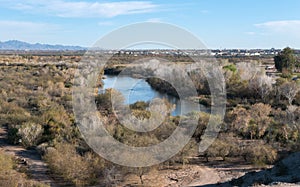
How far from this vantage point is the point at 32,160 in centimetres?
1953

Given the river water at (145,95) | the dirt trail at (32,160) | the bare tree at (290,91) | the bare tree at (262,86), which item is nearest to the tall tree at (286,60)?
the bare tree at (262,86)

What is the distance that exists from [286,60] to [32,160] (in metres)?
45.5

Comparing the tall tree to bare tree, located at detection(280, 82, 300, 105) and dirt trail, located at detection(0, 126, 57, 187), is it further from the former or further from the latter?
dirt trail, located at detection(0, 126, 57, 187)

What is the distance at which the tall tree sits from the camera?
54594 millimetres

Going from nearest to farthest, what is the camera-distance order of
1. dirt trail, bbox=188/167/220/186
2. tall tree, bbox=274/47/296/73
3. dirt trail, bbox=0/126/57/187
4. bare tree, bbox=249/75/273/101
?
dirt trail, bbox=188/167/220/186 → dirt trail, bbox=0/126/57/187 → bare tree, bbox=249/75/273/101 → tall tree, bbox=274/47/296/73

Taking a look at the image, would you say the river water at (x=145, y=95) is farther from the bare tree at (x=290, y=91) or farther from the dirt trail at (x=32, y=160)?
the dirt trail at (x=32, y=160)

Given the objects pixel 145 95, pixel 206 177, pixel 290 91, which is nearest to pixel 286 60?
pixel 290 91

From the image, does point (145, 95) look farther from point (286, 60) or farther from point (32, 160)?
point (32, 160)

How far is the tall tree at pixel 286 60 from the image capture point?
54.6 meters

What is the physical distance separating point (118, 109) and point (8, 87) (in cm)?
1821

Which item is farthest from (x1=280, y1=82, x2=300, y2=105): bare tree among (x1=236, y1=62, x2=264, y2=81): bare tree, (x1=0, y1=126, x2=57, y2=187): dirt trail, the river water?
(x1=0, y1=126, x2=57, y2=187): dirt trail

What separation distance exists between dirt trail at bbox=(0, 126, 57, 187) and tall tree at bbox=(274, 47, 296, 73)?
142ft

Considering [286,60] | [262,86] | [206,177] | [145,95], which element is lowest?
[206,177]

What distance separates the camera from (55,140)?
2059 centimetres
